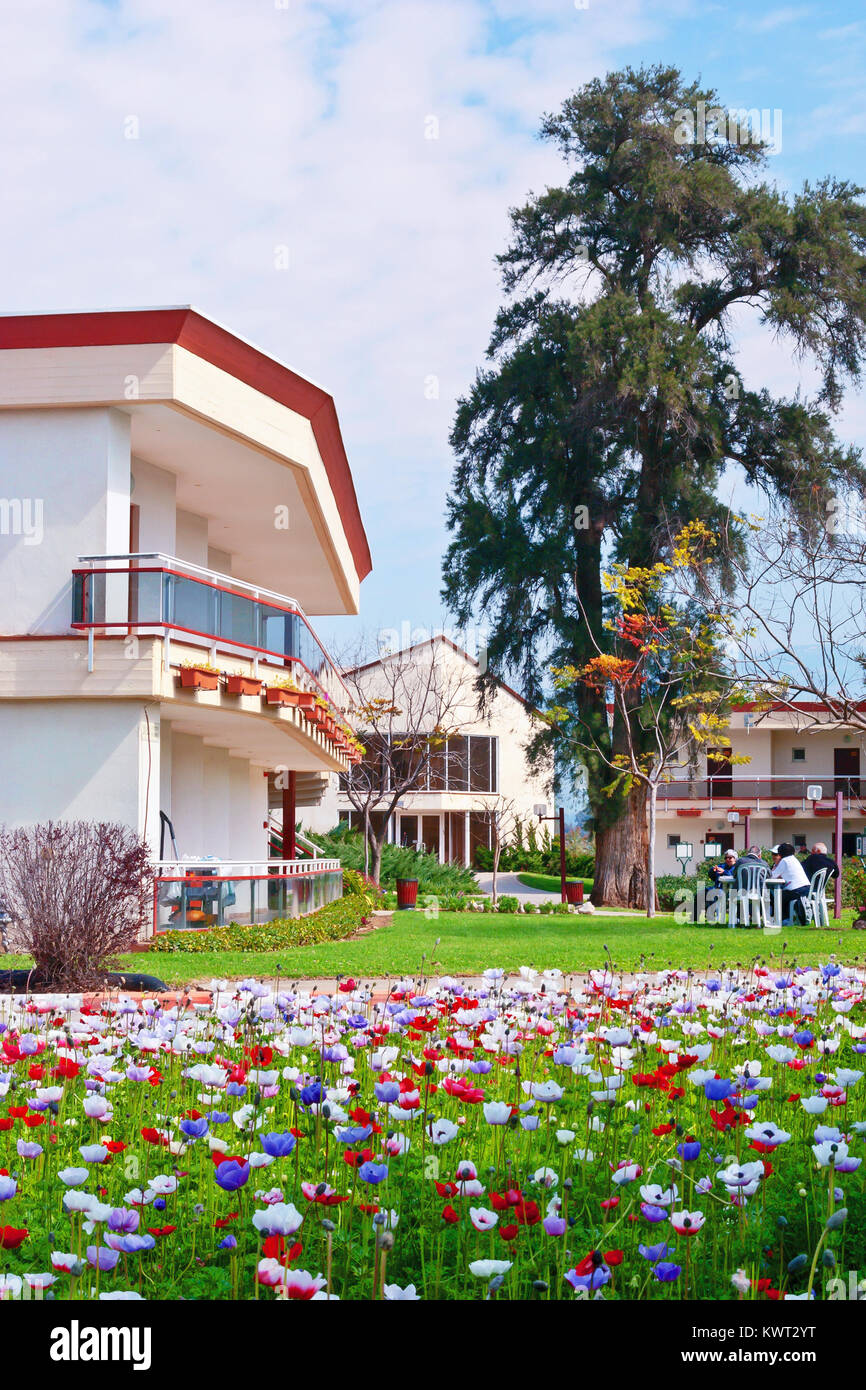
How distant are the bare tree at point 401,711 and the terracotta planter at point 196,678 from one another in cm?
1983

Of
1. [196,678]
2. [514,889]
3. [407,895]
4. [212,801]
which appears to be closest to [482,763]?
[514,889]

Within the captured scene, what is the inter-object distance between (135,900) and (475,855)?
129 feet

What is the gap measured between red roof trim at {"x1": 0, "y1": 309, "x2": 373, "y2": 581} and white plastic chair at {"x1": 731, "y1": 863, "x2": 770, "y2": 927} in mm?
10847

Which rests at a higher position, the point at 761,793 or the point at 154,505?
the point at 154,505

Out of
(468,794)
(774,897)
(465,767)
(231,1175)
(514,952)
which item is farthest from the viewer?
(465,767)

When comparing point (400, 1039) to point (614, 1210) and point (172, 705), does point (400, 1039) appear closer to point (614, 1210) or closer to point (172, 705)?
point (614, 1210)

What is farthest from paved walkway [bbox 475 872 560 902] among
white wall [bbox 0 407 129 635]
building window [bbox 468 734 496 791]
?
white wall [bbox 0 407 129 635]

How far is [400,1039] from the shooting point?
616 cm

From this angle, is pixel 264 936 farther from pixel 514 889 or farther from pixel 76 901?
pixel 514 889

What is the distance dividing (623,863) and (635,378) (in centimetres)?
1208

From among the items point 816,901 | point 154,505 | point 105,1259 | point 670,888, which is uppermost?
Result: point 154,505

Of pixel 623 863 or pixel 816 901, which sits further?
pixel 623 863

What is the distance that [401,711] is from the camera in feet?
130
